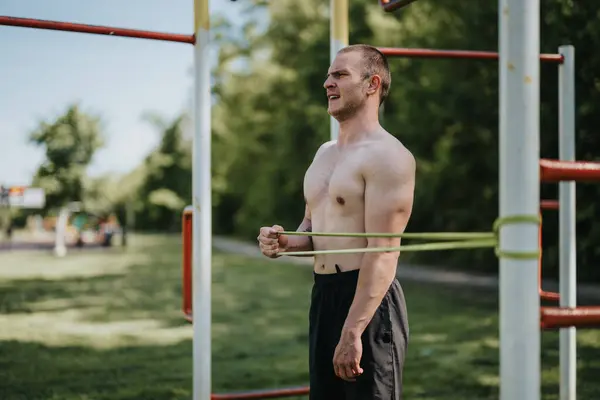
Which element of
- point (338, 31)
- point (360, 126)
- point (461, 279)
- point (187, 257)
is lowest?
point (461, 279)

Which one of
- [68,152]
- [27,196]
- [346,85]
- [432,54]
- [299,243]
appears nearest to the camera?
[346,85]

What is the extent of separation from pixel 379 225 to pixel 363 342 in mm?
308

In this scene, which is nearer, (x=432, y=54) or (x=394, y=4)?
(x=394, y=4)

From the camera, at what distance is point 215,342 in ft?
22.5

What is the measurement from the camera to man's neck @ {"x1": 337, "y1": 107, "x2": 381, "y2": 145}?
6.95 feet

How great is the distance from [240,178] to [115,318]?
1763cm

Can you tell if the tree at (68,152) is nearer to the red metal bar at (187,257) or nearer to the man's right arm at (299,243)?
the red metal bar at (187,257)

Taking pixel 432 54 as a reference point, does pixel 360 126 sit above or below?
below

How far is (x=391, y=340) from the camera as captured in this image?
2.07 m

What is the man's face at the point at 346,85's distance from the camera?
209 cm

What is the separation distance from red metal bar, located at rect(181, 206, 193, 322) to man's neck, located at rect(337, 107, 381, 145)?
4.51 feet

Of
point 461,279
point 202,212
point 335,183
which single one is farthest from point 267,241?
point 461,279

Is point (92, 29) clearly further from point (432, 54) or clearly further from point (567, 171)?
point (567, 171)

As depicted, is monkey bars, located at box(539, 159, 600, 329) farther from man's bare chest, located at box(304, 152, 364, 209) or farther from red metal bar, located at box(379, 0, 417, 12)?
red metal bar, located at box(379, 0, 417, 12)
